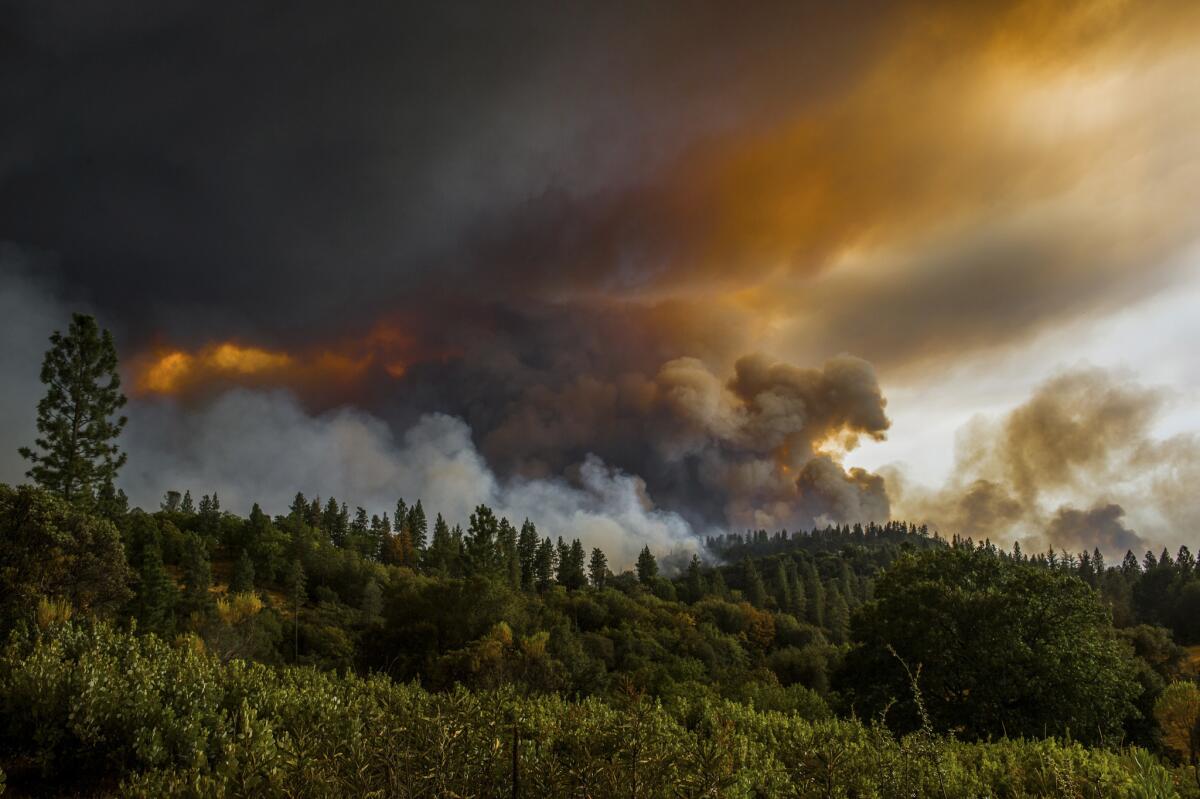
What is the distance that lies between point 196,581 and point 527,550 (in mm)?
64400

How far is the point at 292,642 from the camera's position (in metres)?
52.1

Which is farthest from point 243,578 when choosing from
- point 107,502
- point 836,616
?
point 836,616

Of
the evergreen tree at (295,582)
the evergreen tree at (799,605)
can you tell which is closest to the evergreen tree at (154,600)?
the evergreen tree at (295,582)

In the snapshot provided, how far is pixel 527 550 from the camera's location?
124 metres

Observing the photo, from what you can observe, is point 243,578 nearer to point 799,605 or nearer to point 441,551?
point 441,551

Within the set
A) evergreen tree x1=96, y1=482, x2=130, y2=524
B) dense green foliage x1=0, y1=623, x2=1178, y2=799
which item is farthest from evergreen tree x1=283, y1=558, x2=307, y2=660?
dense green foliage x1=0, y1=623, x2=1178, y2=799

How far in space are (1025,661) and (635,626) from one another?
46.7 meters

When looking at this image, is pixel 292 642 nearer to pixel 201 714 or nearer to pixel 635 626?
pixel 635 626

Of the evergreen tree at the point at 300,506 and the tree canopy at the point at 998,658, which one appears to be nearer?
the tree canopy at the point at 998,658

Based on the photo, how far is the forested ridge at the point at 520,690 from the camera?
18.0 ft

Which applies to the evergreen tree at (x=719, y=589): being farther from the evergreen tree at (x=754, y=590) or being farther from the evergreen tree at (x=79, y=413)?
the evergreen tree at (x=79, y=413)

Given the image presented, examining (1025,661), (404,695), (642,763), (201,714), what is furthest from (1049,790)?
(1025,661)

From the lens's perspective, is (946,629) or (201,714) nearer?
(201,714)

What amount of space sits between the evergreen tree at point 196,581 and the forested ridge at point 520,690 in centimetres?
52
